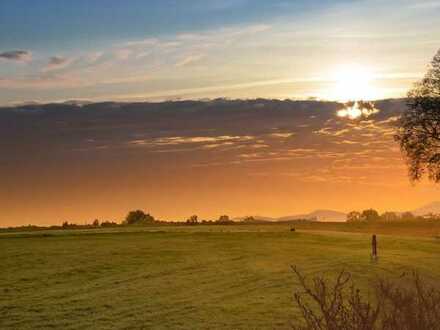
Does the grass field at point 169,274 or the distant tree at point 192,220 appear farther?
the distant tree at point 192,220

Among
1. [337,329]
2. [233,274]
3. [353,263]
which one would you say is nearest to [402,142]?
[353,263]

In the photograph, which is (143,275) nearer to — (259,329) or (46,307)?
(46,307)

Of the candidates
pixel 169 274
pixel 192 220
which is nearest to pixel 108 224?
pixel 192 220

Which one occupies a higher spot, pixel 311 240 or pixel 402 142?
pixel 402 142

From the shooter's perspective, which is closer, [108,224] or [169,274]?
[169,274]

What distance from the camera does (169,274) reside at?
85.1 ft

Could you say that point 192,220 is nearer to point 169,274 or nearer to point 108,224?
point 108,224

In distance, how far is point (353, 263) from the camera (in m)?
28.5

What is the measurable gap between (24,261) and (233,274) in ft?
28.7

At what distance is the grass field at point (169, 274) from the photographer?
19328 millimetres

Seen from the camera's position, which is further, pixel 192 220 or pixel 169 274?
pixel 192 220

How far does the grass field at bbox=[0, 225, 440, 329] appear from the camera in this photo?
1933cm

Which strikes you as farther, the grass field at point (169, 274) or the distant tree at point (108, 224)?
the distant tree at point (108, 224)

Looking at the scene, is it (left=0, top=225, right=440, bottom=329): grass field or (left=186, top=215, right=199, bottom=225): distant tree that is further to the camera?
(left=186, top=215, right=199, bottom=225): distant tree
